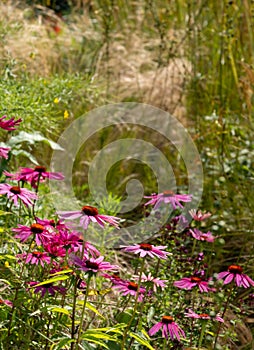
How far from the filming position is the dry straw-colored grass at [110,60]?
389cm

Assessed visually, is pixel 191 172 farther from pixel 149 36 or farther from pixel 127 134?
pixel 149 36

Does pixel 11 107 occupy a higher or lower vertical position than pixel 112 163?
higher

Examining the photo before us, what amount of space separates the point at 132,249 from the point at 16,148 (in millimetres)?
1048

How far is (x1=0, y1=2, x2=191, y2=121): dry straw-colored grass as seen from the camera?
3.89 metres

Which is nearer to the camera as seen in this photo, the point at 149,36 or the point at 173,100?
the point at 173,100

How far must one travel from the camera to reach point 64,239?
5.09ft

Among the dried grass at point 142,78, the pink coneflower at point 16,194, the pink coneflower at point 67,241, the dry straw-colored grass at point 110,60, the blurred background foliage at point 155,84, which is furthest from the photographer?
the dried grass at point 142,78

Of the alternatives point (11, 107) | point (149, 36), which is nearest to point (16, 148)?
point (11, 107)

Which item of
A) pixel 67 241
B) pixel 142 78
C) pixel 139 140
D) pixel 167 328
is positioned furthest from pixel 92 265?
Answer: pixel 142 78

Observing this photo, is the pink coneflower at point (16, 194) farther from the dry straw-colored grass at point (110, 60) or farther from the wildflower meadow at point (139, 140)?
the dry straw-colored grass at point (110, 60)

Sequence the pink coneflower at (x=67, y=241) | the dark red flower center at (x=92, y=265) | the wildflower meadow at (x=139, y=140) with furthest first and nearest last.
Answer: the wildflower meadow at (x=139, y=140) → the pink coneflower at (x=67, y=241) → the dark red flower center at (x=92, y=265)

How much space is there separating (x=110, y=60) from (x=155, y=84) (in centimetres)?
33

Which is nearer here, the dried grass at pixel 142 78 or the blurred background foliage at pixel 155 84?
the blurred background foliage at pixel 155 84

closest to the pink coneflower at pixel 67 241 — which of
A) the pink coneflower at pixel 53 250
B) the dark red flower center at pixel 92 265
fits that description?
the pink coneflower at pixel 53 250
